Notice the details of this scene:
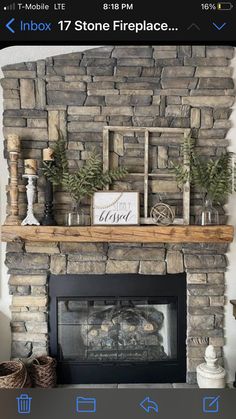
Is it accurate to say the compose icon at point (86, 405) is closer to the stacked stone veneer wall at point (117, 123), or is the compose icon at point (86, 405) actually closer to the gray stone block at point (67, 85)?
the stacked stone veneer wall at point (117, 123)

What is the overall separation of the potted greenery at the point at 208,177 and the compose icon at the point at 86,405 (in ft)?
3.16

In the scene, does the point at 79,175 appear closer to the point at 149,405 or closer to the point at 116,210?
the point at 116,210

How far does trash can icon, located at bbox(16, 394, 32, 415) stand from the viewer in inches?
14.6

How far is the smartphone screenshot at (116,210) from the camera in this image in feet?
4.05

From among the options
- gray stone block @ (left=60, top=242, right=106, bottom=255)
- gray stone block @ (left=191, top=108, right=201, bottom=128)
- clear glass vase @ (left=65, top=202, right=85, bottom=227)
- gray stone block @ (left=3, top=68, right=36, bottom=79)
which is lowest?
gray stone block @ (left=60, top=242, right=106, bottom=255)

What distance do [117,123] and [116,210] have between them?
37cm

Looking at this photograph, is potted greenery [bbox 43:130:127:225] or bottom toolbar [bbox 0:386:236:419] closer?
bottom toolbar [bbox 0:386:236:419]

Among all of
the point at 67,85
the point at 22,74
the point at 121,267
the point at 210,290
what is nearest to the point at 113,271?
the point at 121,267

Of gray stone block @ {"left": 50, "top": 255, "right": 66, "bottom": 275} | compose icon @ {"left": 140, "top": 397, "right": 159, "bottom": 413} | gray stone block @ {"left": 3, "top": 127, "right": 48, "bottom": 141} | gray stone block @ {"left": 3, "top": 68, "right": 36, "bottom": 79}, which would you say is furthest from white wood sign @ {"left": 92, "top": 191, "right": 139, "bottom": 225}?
compose icon @ {"left": 140, "top": 397, "right": 159, "bottom": 413}

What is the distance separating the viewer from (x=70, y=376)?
4.32ft

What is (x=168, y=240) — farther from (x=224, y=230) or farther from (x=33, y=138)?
(x=33, y=138)

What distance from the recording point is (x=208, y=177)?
1212mm

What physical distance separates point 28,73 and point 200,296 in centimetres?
117

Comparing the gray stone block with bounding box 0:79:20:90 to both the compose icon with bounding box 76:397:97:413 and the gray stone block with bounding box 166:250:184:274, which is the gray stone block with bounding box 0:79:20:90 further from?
the compose icon with bounding box 76:397:97:413
